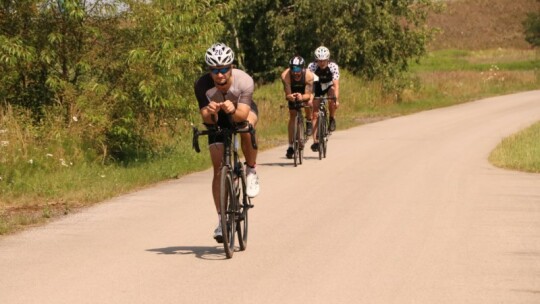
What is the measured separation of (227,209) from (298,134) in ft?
30.4

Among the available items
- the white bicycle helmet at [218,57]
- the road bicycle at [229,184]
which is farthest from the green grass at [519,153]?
the white bicycle helmet at [218,57]

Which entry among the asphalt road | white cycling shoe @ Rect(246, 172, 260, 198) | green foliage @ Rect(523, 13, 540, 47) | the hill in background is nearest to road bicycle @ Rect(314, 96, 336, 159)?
the asphalt road

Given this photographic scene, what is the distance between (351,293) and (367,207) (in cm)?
525

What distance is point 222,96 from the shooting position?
1048 cm

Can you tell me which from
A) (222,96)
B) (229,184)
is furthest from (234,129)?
(229,184)

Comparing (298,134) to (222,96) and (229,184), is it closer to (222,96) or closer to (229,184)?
(222,96)

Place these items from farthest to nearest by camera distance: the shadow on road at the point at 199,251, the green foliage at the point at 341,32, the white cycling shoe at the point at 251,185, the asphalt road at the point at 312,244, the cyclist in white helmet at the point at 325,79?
1. the green foliage at the point at 341,32
2. the cyclist in white helmet at the point at 325,79
3. the white cycling shoe at the point at 251,185
4. the shadow on road at the point at 199,251
5. the asphalt road at the point at 312,244

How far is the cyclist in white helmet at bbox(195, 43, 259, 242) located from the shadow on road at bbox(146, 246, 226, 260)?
20 centimetres

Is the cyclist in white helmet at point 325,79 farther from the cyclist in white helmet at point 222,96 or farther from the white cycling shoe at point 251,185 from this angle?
the cyclist in white helmet at point 222,96

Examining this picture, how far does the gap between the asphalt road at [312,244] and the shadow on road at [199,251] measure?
19 mm

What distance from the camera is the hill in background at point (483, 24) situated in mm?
98625

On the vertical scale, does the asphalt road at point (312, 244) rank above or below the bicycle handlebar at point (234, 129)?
below

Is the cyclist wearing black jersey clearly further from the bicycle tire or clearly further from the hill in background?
the hill in background

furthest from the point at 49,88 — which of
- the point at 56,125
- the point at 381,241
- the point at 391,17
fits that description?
the point at 391,17
